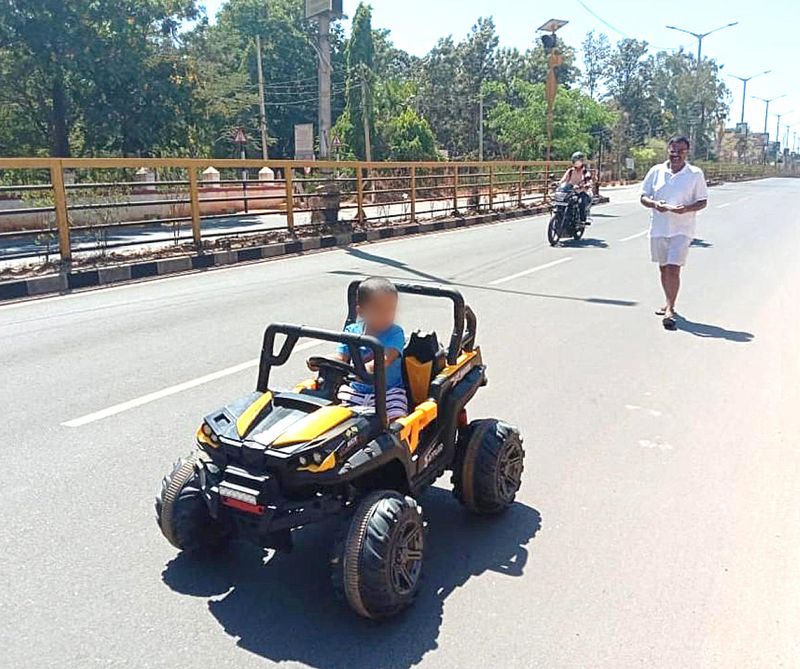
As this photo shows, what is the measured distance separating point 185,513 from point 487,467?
4.37 feet

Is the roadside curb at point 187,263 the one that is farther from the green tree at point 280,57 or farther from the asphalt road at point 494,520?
the green tree at point 280,57

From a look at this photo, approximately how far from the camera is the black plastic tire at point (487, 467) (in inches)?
135

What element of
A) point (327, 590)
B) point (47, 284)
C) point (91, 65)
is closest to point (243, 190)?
point (47, 284)

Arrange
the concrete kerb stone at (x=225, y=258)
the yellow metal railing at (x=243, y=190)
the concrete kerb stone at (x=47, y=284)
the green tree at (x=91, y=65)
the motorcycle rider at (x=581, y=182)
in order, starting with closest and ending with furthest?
the concrete kerb stone at (x=47, y=284) < the yellow metal railing at (x=243, y=190) < the concrete kerb stone at (x=225, y=258) < the motorcycle rider at (x=581, y=182) < the green tree at (x=91, y=65)

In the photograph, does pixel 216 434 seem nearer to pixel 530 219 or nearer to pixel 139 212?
pixel 139 212

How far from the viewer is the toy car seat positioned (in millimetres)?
3371

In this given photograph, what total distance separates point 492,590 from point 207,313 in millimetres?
5842

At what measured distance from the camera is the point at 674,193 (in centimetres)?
758

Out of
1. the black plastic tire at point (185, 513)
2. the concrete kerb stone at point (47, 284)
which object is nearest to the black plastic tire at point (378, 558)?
the black plastic tire at point (185, 513)

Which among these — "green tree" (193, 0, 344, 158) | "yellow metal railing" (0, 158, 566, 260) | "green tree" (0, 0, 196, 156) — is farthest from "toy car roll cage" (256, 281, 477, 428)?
"green tree" (193, 0, 344, 158)

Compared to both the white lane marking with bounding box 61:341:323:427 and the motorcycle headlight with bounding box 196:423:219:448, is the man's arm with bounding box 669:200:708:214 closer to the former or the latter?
the white lane marking with bounding box 61:341:323:427

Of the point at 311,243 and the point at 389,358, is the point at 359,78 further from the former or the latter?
the point at 389,358

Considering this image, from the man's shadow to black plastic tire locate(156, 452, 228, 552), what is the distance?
146 millimetres

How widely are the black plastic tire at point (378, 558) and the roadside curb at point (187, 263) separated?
26.4 ft
